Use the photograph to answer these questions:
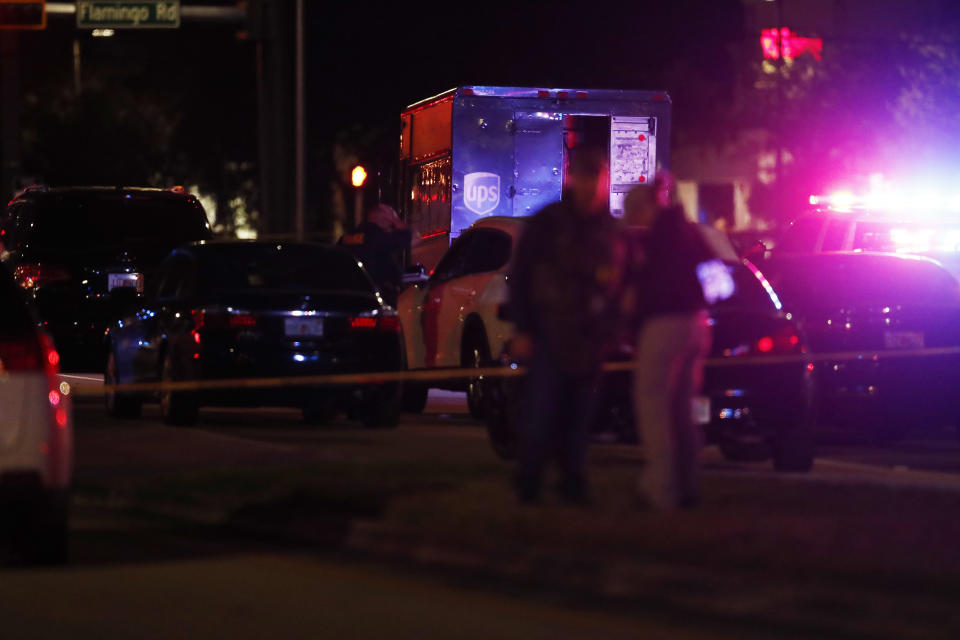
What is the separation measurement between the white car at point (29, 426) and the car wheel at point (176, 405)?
252 inches

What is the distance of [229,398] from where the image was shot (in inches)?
613

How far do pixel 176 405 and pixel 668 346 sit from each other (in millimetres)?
6527

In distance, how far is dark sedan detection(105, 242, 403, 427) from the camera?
15.6 metres

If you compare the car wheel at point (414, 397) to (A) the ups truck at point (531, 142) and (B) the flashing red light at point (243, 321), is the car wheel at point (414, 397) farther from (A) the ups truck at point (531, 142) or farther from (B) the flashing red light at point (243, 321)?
(A) the ups truck at point (531, 142)

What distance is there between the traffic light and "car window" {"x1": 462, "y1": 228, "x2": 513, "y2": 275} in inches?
773

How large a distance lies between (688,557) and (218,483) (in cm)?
383

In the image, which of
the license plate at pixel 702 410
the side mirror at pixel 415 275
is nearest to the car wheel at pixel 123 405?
the side mirror at pixel 415 275

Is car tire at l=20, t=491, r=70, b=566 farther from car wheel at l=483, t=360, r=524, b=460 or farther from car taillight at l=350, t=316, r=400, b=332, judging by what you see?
car taillight at l=350, t=316, r=400, b=332

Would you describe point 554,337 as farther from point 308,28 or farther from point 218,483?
point 308,28

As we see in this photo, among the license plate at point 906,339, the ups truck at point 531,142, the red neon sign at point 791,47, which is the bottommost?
the license plate at point 906,339

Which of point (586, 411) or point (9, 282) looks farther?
point (586, 411)

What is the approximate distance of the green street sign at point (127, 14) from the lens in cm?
3562

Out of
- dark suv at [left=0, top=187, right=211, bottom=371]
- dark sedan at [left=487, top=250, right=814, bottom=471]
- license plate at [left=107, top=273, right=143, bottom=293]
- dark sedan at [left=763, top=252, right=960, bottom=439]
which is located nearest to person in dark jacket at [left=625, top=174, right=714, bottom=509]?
dark sedan at [left=487, top=250, right=814, bottom=471]

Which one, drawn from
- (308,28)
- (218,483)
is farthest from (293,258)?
(308,28)
